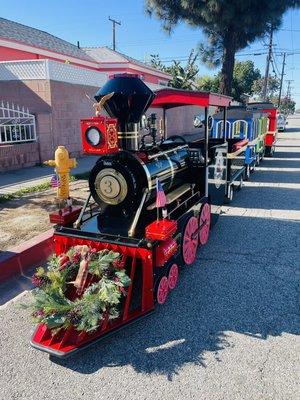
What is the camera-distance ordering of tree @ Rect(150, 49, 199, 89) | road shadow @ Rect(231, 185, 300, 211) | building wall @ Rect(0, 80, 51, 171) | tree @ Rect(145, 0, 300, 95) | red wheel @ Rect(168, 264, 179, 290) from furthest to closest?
tree @ Rect(150, 49, 199, 89) < tree @ Rect(145, 0, 300, 95) < building wall @ Rect(0, 80, 51, 171) < road shadow @ Rect(231, 185, 300, 211) < red wheel @ Rect(168, 264, 179, 290)

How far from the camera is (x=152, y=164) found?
4.20 metres

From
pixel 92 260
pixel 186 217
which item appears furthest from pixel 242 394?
pixel 186 217

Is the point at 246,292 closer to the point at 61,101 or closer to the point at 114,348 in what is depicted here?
the point at 114,348

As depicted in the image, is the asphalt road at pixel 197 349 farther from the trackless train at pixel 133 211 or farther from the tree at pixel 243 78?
the tree at pixel 243 78

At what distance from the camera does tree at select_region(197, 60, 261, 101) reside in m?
35.1

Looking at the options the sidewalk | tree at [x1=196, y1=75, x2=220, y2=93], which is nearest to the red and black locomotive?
the sidewalk

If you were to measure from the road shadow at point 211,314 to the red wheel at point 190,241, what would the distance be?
17 centimetres

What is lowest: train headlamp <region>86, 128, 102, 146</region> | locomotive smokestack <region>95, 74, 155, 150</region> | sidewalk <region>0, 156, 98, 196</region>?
sidewalk <region>0, 156, 98, 196</region>

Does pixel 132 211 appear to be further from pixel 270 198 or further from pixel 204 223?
pixel 270 198

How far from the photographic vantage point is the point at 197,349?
303cm

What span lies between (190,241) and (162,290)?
1.07m

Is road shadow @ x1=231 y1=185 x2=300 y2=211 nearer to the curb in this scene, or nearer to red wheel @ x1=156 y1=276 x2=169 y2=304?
red wheel @ x1=156 y1=276 x2=169 y2=304

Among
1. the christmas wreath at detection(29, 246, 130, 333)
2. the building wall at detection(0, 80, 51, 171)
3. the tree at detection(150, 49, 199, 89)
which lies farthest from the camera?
the tree at detection(150, 49, 199, 89)

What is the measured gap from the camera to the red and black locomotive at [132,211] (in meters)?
3.36
